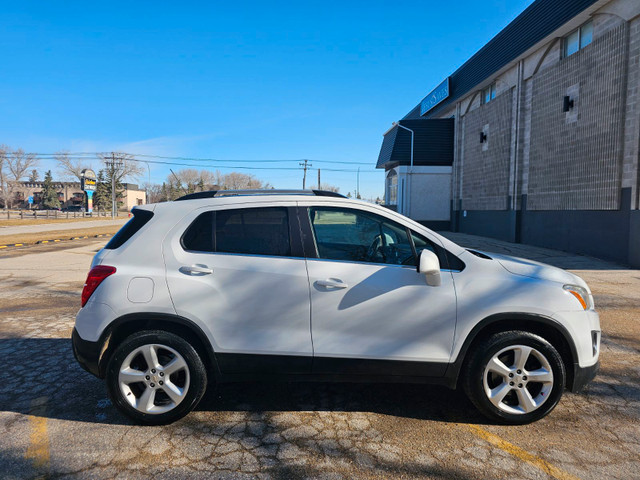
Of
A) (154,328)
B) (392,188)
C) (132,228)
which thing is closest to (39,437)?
(154,328)

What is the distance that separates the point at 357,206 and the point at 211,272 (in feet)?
4.13

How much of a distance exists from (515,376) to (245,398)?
7.23 feet

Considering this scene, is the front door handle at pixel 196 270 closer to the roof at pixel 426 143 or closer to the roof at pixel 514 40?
the roof at pixel 514 40

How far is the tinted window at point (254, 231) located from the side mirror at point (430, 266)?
3.26ft

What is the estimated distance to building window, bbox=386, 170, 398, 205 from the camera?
33125 millimetres

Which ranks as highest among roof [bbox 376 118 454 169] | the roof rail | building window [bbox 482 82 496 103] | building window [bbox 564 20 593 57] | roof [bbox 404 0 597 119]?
roof [bbox 404 0 597 119]

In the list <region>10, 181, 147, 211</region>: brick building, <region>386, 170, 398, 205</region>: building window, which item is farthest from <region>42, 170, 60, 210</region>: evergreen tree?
<region>386, 170, 398, 205</region>: building window

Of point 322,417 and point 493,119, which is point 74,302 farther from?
point 493,119

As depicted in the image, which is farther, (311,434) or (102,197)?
(102,197)

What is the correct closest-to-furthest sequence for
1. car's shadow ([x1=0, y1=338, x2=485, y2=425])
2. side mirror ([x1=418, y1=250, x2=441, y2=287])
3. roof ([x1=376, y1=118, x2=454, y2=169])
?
side mirror ([x1=418, y1=250, x2=441, y2=287])
car's shadow ([x1=0, y1=338, x2=485, y2=425])
roof ([x1=376, y1=118, x2=454, y2=169])

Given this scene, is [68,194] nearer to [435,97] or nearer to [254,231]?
[435,97]

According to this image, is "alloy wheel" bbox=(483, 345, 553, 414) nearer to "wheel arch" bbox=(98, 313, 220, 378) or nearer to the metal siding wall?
"wheel arch" bbox=(98, 313, 220, 378)

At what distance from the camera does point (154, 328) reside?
314cm

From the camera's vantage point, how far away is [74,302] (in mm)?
7316
